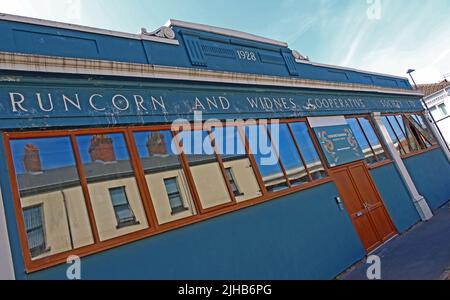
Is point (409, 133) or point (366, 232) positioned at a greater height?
point (409, 133)

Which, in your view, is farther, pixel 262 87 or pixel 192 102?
pixel 262 87

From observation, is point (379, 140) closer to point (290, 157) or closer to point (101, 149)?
point (290, 157)

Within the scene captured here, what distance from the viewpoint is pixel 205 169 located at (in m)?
5.28

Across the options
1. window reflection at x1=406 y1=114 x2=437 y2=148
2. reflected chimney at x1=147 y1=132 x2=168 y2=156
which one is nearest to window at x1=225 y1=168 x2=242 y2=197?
reflected chimney at x1=147 y1=132 x2=168 y2=156

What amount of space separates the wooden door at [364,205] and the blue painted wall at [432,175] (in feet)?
9.69

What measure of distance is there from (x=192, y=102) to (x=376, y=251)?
6.05 metres

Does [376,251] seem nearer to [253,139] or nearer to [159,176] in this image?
[253,139]

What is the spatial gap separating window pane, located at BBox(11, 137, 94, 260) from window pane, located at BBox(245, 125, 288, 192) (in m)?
3.59

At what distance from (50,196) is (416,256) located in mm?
7134

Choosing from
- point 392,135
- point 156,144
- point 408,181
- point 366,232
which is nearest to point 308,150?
point 366,232

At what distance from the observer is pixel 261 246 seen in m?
5.09
